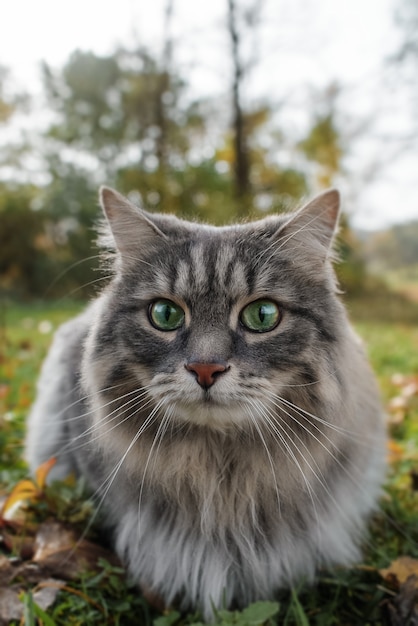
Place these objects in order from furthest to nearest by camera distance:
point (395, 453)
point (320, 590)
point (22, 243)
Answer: point (22, 243)
point (395, 453)
point (320, 590)

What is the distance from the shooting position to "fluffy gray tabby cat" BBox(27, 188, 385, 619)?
4.84 feet

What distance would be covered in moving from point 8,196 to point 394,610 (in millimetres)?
11869

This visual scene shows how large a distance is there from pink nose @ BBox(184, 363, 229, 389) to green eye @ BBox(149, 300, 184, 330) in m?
0.22

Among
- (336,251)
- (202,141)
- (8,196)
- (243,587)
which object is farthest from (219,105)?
(243,587)

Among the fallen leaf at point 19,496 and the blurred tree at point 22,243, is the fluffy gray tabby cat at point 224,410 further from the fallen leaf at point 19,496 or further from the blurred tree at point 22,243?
the blurred tree at point 22,243

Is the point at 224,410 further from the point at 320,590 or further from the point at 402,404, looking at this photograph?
the point at 402,404

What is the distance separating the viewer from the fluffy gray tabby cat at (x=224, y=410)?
4.84 ft

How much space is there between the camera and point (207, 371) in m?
1.32

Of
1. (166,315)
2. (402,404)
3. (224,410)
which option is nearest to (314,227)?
(166,315)

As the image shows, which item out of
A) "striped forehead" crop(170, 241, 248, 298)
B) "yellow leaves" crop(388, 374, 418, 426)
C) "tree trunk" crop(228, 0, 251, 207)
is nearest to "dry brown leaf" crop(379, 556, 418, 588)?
"striped forehead" crop(170, 241, 248, 298)

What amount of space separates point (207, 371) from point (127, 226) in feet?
2.13

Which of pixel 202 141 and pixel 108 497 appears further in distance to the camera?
pixel 202 141

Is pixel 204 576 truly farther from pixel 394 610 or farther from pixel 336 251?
pixel 336 251

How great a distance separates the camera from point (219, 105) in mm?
10758
